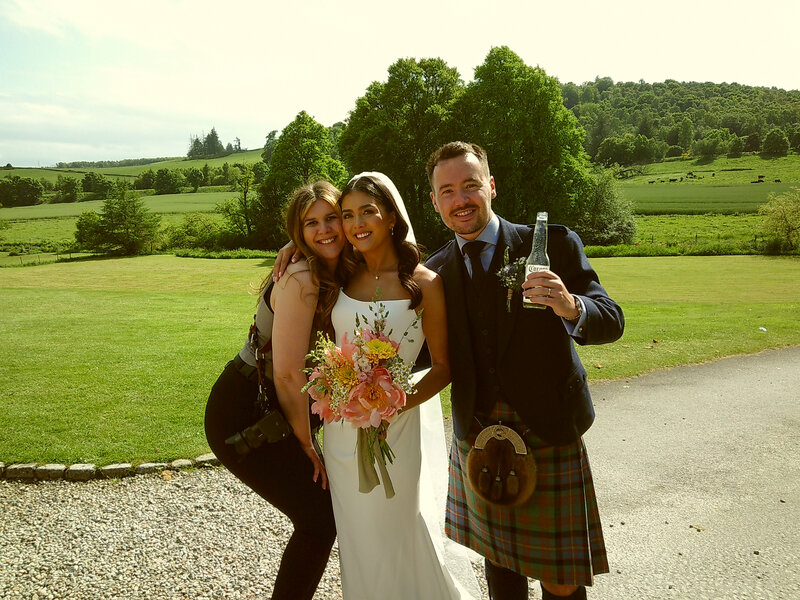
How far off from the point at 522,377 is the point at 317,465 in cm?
139

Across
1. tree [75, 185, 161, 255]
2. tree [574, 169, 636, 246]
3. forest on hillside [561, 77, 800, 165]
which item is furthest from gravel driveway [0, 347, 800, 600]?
forest on hillside [561, 77, 800, 165]

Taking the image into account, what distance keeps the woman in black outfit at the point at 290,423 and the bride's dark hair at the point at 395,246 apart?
26 cm

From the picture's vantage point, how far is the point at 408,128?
32688mm

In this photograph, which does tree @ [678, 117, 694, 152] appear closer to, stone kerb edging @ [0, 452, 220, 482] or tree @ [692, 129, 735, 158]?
tree @ [692, 129, 735, 158]

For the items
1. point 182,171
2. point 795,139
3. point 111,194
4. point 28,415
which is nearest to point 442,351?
point 28,415

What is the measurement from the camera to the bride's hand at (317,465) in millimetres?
3109

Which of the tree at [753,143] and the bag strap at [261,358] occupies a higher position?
the tree at [753,143]

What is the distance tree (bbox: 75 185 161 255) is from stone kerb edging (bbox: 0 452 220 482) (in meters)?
41.5

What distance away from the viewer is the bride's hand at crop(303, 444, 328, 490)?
3.11 m

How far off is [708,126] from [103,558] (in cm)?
13261

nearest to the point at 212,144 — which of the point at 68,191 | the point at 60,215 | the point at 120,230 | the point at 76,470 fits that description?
the point at 68,191

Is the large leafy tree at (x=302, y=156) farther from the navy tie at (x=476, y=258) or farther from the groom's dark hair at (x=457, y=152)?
the navy tie at (x=476, y=258)

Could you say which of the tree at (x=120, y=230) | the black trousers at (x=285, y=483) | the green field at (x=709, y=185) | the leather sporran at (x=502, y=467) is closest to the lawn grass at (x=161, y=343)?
the black trousers at (x=285, y=483)

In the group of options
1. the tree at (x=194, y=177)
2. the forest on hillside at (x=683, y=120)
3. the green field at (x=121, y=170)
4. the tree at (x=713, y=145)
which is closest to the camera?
the tree at (x=194, y=177)
